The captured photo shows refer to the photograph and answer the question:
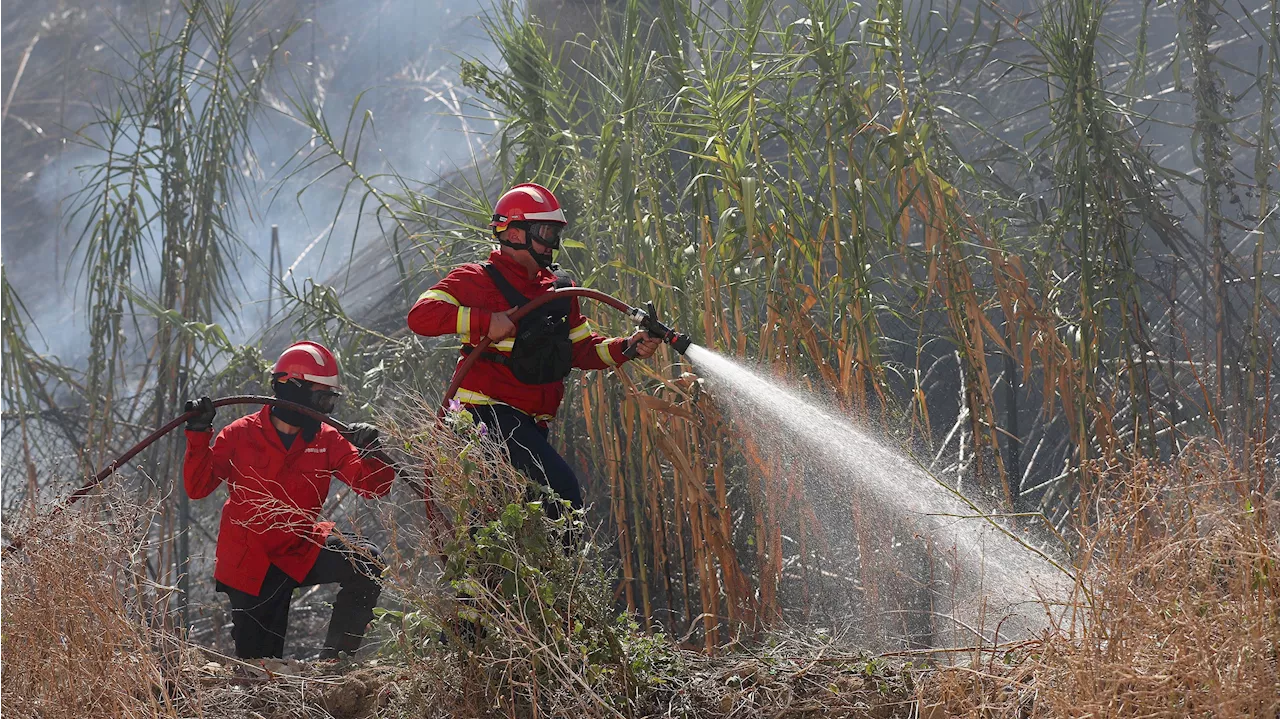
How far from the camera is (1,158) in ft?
64.2

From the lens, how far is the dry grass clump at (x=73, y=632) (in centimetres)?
343

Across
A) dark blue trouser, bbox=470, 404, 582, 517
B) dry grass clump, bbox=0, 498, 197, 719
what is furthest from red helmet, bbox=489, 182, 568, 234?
dry grass clump, bbox=0, 498, 197, 719

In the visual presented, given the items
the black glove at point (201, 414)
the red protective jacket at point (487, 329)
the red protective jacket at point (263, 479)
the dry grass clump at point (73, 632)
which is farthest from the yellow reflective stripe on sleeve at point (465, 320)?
the dry grass clump at point (73, 632)

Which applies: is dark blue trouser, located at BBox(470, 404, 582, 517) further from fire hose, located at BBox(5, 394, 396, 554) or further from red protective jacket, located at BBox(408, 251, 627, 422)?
fire hose, located at BBox(5, 394, 396, 554)

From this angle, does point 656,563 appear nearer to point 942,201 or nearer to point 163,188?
point 942,201

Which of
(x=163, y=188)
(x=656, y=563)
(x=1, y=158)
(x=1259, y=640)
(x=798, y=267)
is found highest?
(x=1, y=158)

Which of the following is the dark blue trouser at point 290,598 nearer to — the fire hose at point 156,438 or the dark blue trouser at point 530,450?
the fire hose at point 156,438

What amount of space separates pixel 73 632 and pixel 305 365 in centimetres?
175

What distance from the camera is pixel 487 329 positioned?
14.0 ft

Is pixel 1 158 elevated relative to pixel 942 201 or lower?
elevated

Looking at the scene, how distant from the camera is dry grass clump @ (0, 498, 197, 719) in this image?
3.43m

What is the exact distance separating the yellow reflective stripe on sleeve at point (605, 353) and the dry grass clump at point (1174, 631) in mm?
1849

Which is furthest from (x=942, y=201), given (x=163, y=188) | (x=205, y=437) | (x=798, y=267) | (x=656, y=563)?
(x=163, y=188)

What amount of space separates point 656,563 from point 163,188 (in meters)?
3.81
